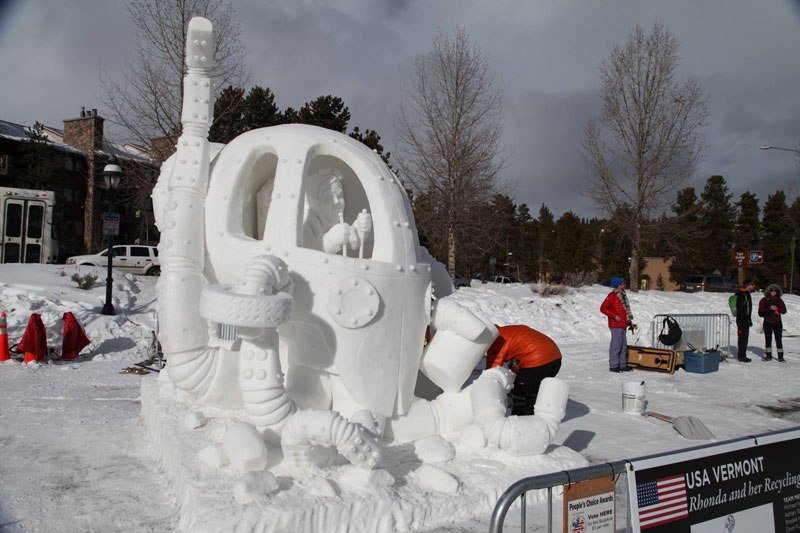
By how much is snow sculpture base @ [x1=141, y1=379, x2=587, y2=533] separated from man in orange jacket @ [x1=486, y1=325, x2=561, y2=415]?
1394 mm

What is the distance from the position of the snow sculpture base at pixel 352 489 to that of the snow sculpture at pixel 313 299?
25 cm

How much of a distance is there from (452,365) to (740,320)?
10.4 meters

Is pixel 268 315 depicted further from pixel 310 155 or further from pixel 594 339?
pixel 594 339

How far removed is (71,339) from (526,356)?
7.83 m

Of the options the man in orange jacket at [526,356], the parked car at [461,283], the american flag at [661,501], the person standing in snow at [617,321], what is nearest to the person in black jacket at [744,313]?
the person standing in snow at [617,321]

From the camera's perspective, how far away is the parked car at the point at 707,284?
1162 inches

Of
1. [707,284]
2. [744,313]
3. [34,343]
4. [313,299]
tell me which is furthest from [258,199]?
[707,284]

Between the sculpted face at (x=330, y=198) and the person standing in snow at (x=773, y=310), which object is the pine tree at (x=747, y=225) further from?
the sculpted face at (x=330, y=198)

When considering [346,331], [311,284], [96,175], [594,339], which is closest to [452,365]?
[346,331]

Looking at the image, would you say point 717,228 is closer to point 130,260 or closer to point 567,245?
point 567,245

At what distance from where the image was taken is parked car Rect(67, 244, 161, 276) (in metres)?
19.9

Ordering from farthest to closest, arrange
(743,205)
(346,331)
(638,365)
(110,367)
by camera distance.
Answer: (743,205) < (638,365) < (110,367) < (346,331)

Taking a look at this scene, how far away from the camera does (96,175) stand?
33.2 metres

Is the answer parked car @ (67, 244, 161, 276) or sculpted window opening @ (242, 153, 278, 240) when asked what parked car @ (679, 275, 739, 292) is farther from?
sculpted window opening @ (242, 153, 278, 240)
